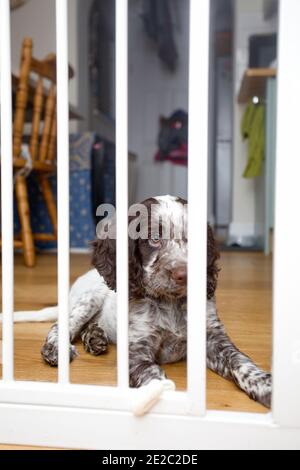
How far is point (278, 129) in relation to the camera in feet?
2.73

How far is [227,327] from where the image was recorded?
1.71 meters

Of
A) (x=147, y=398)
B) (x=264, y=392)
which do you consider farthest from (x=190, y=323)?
(x=264, y=392)

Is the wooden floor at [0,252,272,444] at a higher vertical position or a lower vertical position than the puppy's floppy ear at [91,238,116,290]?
lower

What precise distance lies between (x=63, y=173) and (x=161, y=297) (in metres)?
0.51

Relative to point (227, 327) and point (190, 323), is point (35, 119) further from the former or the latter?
point (190, 323)

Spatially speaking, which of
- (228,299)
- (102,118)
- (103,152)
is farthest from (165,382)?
(102,118)

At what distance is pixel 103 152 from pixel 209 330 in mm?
3149

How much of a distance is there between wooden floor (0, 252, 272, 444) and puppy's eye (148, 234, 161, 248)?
1.16ft

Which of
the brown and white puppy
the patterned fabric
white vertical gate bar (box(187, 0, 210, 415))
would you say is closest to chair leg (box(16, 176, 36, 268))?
the patterned fabric

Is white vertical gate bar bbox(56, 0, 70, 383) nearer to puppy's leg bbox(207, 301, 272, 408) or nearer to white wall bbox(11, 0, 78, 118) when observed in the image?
puppy's leg bbox(207, 301, 272, 408)

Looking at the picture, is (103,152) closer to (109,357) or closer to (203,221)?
(109,357)

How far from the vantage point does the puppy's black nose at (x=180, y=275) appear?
111cm

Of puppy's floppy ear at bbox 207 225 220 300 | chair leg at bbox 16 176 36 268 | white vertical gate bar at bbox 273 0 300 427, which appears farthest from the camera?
chair leg at bbox 16 176 36 268

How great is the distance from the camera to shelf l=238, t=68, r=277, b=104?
3.79 m
